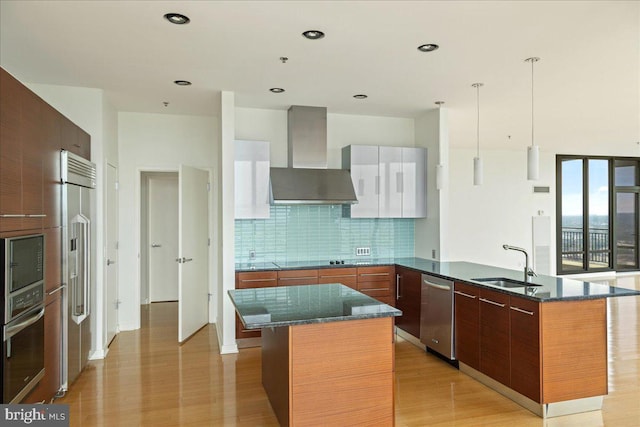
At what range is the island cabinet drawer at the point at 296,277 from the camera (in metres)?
4.79

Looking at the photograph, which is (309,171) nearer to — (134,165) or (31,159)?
(134,165)

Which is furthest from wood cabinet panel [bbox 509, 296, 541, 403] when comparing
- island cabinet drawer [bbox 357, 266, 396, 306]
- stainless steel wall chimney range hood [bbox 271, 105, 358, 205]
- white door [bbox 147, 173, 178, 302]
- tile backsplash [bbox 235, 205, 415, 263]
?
white door [bbox 147, 173, 178, 302]

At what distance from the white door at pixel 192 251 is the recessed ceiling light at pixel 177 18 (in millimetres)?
2297

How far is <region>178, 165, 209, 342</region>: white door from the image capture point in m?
4.95

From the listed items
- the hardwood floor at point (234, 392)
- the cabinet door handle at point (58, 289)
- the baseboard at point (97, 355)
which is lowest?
the hardwood floor at point (234, 392)

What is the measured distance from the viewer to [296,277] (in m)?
4.82

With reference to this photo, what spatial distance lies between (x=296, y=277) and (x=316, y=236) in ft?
2.89

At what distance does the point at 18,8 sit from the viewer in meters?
2.74

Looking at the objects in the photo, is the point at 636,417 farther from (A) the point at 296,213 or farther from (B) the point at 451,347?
(A) the point at 296,213

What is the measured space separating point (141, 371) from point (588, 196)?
9.31 m

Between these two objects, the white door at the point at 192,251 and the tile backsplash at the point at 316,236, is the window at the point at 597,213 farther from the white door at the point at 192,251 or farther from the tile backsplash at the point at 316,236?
the white door at the point at 192,251

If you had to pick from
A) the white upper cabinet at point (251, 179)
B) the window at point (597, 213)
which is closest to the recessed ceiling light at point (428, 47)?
the white upper cabinet at point (251, 179)

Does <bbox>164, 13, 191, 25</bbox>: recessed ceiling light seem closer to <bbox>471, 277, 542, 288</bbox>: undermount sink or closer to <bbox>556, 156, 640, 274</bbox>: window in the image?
<bbox>471, 277, 542, 288</bbox>: undermount sink

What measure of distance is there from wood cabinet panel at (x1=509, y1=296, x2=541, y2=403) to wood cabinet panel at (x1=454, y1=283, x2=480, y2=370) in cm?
A: 41
